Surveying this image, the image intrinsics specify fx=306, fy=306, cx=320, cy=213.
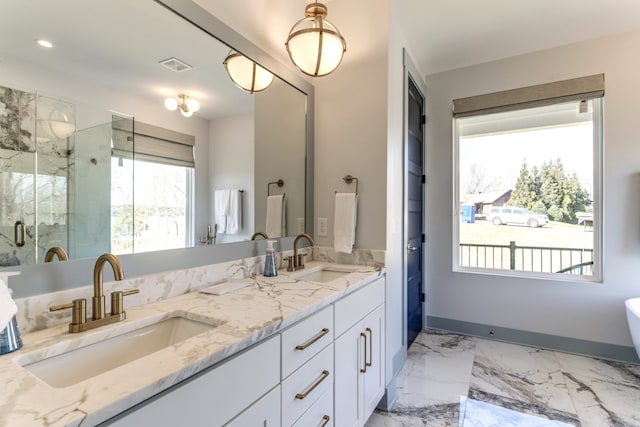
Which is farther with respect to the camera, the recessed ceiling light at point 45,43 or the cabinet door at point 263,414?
the recessed ceiling light at point 45,43

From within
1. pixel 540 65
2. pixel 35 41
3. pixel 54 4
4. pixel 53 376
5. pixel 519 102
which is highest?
pixel 540 65

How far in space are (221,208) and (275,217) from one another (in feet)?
1.53

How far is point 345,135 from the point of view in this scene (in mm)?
2158

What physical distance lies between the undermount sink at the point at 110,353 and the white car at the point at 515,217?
118 inches

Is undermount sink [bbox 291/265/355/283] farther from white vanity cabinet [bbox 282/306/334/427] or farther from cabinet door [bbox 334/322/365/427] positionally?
white vanity cabinet [bbox 282/306/334/427]

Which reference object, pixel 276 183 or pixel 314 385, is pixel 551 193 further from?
pixel 314 385

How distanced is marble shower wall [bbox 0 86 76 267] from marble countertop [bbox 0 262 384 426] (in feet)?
0.88

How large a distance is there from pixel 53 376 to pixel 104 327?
0.16 meters

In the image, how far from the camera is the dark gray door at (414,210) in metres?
2.72

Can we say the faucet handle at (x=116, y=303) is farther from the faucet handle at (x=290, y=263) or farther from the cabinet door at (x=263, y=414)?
the faucet handle at (x=290, y=263)

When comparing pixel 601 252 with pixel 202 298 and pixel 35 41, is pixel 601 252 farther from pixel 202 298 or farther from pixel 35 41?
pixel 35 41

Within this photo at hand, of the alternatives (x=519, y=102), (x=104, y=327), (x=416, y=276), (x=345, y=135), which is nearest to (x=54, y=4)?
(x=104, y=327)

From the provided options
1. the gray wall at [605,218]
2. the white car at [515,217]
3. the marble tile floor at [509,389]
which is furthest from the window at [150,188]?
the white car at [515,217]

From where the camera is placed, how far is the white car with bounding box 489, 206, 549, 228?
293cm
